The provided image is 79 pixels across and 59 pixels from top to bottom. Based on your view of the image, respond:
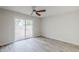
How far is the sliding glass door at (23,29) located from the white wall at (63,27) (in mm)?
1711

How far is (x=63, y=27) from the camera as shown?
603cm

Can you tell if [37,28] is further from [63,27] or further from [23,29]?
[63,27]

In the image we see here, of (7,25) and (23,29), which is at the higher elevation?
(7,25)

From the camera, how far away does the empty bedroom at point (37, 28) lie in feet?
14.2

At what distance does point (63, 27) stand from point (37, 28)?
3182mm

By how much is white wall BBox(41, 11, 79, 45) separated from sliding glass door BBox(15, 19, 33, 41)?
1.71 meters

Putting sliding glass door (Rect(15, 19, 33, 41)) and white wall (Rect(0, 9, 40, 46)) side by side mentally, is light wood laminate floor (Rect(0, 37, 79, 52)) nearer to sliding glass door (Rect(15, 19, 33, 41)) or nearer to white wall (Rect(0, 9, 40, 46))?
white wall (Rect(0, 9, 40, 46))

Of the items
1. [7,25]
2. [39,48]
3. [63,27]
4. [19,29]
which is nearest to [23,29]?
[19,29]

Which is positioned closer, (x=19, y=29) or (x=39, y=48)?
(x=39, y=48)

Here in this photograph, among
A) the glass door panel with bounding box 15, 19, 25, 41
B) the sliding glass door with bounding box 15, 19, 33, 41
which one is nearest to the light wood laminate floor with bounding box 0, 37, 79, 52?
the glass door panel with bounding box 15, 19, 25, 41

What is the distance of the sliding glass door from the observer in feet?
20.0

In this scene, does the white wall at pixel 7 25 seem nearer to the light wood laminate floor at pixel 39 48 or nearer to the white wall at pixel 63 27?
the light wood laminate floor at pixel 39 48
